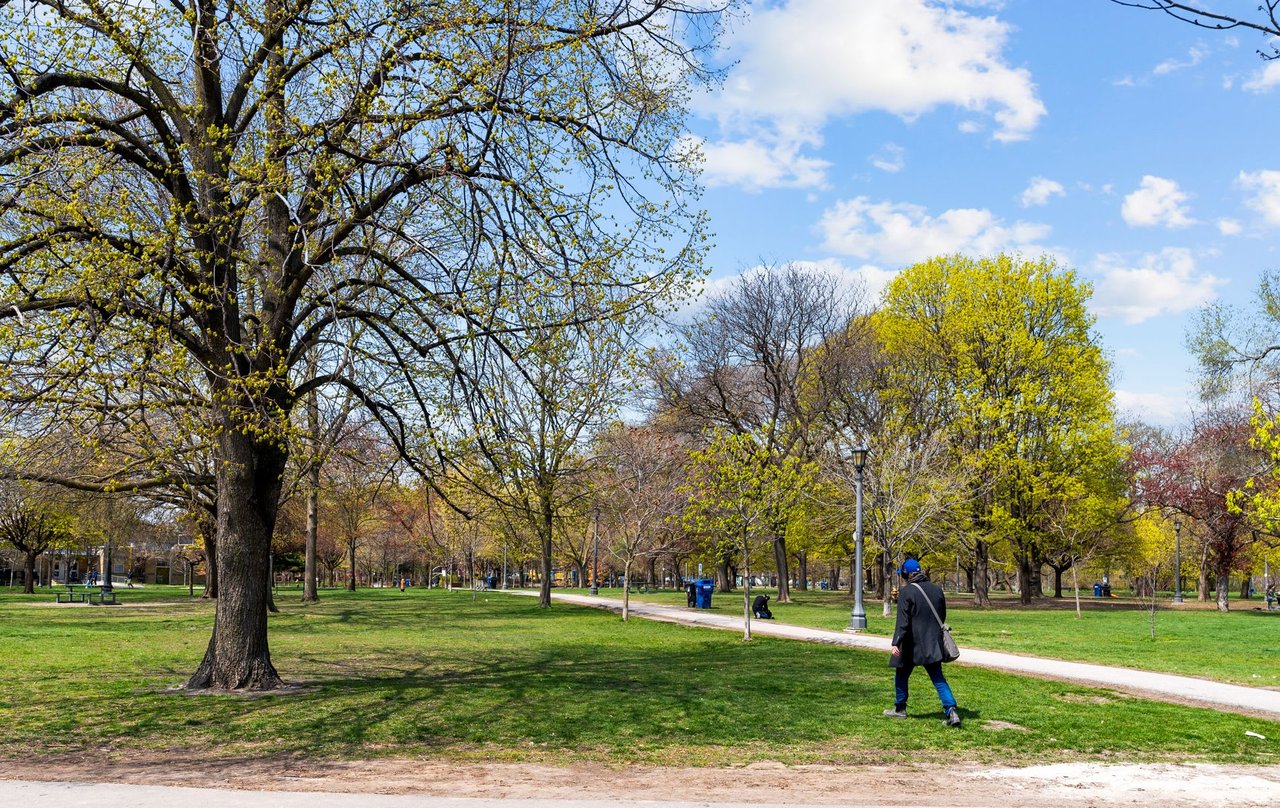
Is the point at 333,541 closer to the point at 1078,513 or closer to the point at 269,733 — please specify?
the point at 1078,513

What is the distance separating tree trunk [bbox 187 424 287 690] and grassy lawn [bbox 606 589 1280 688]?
13.8 meters

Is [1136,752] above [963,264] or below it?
below

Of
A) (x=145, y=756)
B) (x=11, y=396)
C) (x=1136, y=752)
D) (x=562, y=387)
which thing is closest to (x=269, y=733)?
(x=145, y=756)

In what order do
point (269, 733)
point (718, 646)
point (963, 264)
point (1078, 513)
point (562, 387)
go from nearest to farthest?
point (269, 733), point (562, 387), point (718, 646), point (1078, 513), point (963, 264)

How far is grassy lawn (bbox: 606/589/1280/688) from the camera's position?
17045 millimetres

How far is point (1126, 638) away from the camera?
920 inches

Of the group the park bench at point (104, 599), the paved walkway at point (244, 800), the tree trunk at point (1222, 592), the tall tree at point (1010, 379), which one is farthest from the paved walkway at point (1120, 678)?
the tree trunk at point (1222, 592)

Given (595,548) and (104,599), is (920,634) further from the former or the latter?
(104,599)

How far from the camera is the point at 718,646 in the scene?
2014cm

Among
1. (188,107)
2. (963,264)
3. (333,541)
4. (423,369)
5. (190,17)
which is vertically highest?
(963,264)

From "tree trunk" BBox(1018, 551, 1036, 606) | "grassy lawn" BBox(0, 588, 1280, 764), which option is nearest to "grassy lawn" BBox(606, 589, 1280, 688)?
"grassy lawn" BBox(0, 588, 1280, 764)

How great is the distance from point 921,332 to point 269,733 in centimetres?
3546

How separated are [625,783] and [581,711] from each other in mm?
3663

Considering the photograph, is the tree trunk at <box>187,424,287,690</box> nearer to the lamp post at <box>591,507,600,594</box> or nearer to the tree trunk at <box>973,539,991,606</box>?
the lamp post at <box>591,507,600,594</box>
